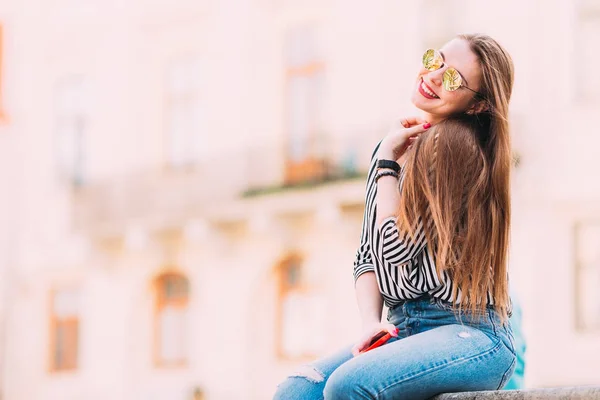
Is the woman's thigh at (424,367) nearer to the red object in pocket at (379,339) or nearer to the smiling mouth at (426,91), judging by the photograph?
the red object in pocket at (379,339)

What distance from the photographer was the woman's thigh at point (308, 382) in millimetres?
2973

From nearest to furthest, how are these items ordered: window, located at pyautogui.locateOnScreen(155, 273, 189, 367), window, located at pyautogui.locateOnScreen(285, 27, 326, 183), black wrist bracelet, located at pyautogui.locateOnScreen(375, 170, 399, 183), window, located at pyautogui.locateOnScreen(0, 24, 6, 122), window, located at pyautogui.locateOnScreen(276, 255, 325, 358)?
1. black wrist bracelet, located at pyautogui.locateOnScreen(375, 170, 399, 183)
2. window, located at pyautogui.locateOnScreen(276, 255, 325, 358)
3. window, located at pyautogui.locateOnScreen(285, 27, 326, 183)
4. window, located at pyautogui.locateOnScreen(155, 273, 189, 367)
5. window, located at pyautogui.locateOnScreen(0, 24, 6, 122)

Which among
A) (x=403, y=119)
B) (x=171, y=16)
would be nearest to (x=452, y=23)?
(x=171, y=16)

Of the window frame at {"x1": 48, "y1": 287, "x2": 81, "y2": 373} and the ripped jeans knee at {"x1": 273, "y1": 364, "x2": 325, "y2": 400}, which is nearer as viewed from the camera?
the ripped jeans knee at {"x1": 273, "y1": 364, "x2": 325, "y2": 400}

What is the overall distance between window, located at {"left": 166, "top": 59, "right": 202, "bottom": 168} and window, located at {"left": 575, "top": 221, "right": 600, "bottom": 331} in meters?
6.43

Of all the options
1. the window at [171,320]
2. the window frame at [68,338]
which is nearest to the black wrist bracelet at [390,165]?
the window at [171,320]

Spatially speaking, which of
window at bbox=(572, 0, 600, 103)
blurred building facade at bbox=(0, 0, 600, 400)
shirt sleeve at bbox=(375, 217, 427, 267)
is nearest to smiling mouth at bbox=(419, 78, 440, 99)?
shirt sleeve at bbox=(375, 217, 427, 267)

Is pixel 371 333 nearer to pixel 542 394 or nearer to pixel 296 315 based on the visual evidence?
pixel 542 394

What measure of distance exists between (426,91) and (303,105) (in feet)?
50.5

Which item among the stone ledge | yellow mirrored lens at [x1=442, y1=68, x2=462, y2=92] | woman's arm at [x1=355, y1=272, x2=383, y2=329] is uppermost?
yellow mirrored lens at [x1=442, y1=68, x2=462, y2=92]

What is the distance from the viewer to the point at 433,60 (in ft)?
10.2

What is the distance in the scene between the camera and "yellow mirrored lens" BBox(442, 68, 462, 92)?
3.05m

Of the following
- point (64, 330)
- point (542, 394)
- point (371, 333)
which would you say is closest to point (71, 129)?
point (64, 330)

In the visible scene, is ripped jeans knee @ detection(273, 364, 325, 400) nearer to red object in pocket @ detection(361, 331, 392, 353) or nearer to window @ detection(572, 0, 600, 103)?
red object in pocket @ detection(361, 331, 392, 353)
